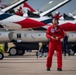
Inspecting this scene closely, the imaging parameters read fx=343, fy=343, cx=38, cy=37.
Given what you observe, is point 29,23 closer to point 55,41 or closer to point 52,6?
point 52,6

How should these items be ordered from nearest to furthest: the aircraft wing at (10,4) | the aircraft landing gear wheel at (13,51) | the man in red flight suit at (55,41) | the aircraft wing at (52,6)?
the man in red flight suit at (55,41), the aircraft landing gear wheel at (13,51), the aircraft wing at (10,4), the aircraft wing at (52,6)

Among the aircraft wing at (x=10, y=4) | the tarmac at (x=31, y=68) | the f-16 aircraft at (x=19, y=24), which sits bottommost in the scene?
the tarmac at (x=31, y=68)

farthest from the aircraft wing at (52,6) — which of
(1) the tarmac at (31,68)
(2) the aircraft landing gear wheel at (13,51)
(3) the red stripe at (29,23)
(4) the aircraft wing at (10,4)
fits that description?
(1) the tarmac at (31,68)

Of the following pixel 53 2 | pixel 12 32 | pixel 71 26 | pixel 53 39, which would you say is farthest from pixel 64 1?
pixel 53 39

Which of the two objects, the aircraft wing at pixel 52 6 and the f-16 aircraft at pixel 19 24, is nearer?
the f-16 aircraft at pixel 19 24

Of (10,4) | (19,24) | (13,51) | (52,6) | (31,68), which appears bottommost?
(31,68)

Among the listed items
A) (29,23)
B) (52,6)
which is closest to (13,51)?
(29,23)

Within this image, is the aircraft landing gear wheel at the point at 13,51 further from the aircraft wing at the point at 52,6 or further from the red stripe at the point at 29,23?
the aircraft wing at the point at 52,6

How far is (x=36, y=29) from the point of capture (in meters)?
22.2

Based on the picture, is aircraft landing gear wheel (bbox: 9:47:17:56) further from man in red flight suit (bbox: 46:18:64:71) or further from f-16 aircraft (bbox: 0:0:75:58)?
man in red flight suit (bbox: 46:18:64:71)

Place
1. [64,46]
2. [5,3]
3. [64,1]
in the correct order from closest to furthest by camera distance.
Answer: [64,46] < [5,3] < [64,1]

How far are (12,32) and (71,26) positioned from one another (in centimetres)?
387

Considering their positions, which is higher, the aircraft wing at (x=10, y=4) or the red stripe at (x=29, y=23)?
the aircraft wing at (x=10, y=4)

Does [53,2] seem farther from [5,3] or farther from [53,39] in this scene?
[53,39]
